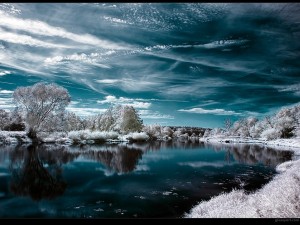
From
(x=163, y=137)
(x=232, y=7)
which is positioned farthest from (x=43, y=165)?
(x=163, y=137)

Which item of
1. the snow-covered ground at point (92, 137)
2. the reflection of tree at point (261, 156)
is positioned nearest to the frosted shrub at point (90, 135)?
the snow-covered ground at point (92, 137)

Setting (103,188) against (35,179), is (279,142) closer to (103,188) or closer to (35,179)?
(103,188)

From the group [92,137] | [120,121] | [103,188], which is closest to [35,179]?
[103,188]

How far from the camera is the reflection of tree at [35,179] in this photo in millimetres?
9875

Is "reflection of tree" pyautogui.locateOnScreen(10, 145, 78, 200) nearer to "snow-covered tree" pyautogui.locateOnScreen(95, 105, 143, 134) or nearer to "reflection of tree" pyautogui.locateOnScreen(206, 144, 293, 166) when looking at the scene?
"reflection of tree" pyautogui.locateOnScreen(206, 144, 293, 166)

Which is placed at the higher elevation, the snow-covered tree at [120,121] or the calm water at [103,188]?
the snow-covered tree at [120,121]

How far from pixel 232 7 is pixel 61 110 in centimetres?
969

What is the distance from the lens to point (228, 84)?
9797 millimetres

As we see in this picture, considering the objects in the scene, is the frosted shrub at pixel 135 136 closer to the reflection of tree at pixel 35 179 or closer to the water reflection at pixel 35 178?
the water reflection at pixel 35 178

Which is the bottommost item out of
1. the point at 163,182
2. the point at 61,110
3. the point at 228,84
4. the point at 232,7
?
the point at 163,182

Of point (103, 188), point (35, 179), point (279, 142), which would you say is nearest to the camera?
point (103, 188)

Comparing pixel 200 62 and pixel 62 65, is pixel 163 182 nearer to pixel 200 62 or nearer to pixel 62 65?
pixel 200 62

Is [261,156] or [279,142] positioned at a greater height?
[279,142]

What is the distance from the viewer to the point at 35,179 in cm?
1212
